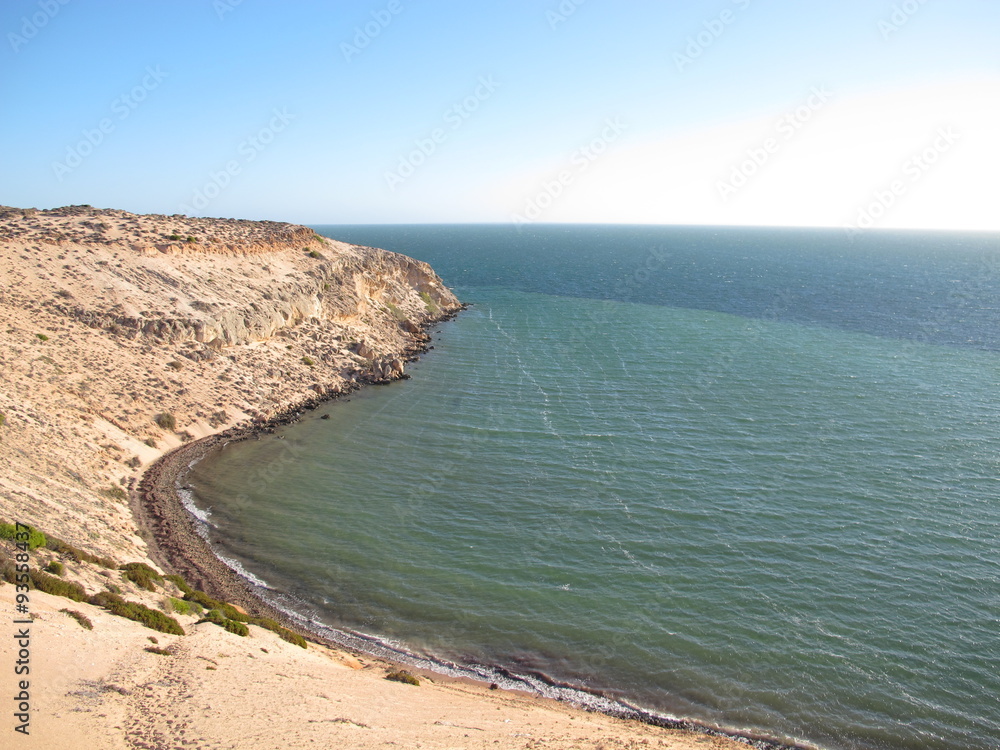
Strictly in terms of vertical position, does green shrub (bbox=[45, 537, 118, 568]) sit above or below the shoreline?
above

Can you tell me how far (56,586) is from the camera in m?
20.5

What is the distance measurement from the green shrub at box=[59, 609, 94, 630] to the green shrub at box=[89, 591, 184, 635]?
1344mm

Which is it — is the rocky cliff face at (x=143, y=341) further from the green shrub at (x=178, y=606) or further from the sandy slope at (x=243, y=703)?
the sandy slope at (x=243, y=703)

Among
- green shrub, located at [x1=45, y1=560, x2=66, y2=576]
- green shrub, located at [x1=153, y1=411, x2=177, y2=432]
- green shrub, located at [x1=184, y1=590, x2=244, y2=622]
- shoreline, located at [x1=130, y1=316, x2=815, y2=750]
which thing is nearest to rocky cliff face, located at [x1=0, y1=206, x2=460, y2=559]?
green shrub, located at [x1=153, y1=411, x2=177, y2=432]

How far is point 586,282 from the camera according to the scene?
126 m

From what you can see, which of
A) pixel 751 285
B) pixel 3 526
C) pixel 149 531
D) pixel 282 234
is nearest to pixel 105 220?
pixel 282 234

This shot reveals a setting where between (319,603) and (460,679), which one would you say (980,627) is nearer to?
(460,679)

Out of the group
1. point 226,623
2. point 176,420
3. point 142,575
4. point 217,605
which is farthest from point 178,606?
point 176,420

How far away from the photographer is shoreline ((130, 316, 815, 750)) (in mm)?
20438

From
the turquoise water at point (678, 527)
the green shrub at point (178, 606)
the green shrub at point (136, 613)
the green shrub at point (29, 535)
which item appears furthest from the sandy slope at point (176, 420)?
the turquoise water at point (678, 527)

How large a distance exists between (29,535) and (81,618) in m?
5.83

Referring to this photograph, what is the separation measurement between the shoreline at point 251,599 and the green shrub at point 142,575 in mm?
1774

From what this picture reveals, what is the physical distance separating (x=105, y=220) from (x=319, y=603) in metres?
54.0

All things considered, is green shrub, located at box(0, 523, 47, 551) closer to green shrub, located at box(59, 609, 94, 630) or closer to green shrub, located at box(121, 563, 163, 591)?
green shrub, located at box(121, 563, 163, 591)
